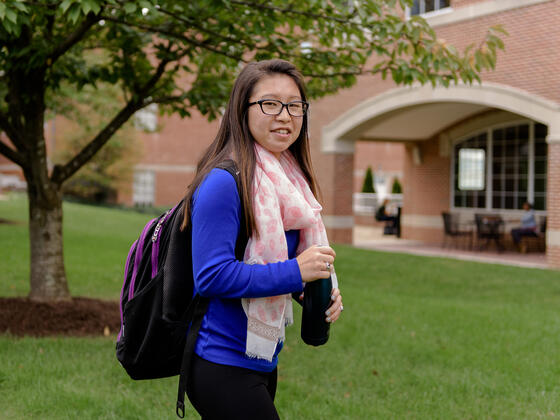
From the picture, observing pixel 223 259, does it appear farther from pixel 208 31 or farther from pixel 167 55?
pixel 167 55

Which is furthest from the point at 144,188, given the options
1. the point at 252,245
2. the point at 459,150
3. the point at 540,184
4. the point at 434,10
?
the point at 252,245

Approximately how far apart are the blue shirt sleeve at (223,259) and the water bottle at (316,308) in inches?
4.9

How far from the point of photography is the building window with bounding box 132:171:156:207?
36.3m

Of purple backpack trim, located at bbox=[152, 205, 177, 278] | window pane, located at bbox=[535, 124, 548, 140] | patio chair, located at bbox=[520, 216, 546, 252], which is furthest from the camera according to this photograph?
window pane, located at bbox=[535, 124, 548, 140]

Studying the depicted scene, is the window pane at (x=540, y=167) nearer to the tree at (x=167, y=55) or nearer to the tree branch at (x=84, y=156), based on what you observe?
the tree at (x=167, y=55)

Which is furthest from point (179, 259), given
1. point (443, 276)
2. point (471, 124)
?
point (471, 124)

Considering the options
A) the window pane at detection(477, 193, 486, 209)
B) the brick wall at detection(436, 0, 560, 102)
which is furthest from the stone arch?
the window pane at detection(477, 193, 486, 209)

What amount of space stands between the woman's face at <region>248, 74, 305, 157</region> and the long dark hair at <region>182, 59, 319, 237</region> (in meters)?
0.02

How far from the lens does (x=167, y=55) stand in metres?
6.92

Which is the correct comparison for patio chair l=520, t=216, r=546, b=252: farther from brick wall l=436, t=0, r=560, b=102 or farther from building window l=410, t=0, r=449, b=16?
building window l=410, t=0, r=449, b=16

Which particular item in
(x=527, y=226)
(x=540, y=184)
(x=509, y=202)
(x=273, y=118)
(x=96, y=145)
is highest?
(x=96, y=145)

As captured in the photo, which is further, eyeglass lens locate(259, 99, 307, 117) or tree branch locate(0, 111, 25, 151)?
tree branch locate(0, 111, 25, 151)

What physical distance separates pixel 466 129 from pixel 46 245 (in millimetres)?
14133

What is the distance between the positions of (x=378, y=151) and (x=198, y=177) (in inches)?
1395
